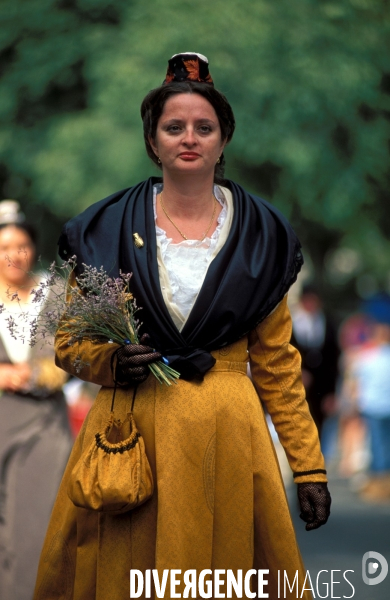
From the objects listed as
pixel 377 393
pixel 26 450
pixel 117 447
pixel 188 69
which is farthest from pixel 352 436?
pixel 117 447

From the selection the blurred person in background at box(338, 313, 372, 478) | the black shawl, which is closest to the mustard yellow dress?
the black shawl

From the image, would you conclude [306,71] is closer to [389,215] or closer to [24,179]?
[389,215]

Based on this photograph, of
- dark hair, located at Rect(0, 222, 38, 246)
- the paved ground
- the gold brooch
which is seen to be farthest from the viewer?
the paved ground

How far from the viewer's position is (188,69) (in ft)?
14.8

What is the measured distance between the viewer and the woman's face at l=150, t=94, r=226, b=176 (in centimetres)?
440

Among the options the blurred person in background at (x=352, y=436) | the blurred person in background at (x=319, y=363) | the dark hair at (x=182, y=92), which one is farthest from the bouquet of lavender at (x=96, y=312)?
the blurred person in background at (x=352, y=436)

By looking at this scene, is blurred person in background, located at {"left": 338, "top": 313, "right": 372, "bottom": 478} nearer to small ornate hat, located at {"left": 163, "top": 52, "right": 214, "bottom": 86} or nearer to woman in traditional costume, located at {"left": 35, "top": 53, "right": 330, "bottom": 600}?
woman in traditional costume, located at {"left": 35, "top": 53, "right": 330, "bottom": 600}

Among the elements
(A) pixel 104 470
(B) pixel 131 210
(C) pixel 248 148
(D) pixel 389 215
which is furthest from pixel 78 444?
(D) pixel 389 215

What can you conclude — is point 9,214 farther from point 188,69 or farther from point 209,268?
point 209,268

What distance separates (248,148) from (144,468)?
282 inches

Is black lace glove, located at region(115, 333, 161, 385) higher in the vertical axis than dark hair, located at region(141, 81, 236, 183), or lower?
lower

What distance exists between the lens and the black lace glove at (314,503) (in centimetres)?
444

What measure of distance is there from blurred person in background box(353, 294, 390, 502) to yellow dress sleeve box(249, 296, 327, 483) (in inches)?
324

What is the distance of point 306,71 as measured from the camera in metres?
10.8
